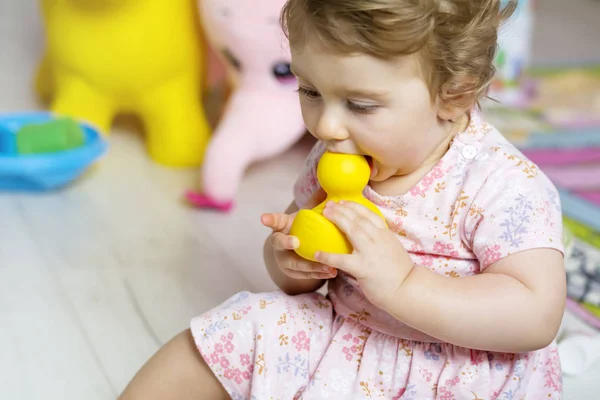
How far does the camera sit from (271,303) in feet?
2.60

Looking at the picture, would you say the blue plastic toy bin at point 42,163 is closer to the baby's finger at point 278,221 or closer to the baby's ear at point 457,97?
the baby's finger at point 278,221

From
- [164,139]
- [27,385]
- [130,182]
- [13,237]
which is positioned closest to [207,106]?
[164,139]

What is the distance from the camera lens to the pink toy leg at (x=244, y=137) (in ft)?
4.28

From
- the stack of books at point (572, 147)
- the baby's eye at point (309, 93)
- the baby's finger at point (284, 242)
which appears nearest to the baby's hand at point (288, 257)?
the baby's finger at point (284, 242)

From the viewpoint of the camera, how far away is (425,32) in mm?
643

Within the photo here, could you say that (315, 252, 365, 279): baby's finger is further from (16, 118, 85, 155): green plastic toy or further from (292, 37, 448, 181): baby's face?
(16, 118, 85, 155): green plastic toy

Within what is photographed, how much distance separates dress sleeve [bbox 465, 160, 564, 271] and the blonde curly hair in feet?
0.27

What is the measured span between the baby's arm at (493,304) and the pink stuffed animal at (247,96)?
673mm

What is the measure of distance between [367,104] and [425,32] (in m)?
0.08

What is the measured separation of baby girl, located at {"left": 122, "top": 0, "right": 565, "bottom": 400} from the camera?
2.16 ft

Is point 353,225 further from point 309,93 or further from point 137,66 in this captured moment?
point 137,66

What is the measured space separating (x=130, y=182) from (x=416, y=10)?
90 cm

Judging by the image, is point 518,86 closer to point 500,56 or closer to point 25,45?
point 500,56

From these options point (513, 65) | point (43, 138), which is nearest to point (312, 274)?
point (43, 138)
